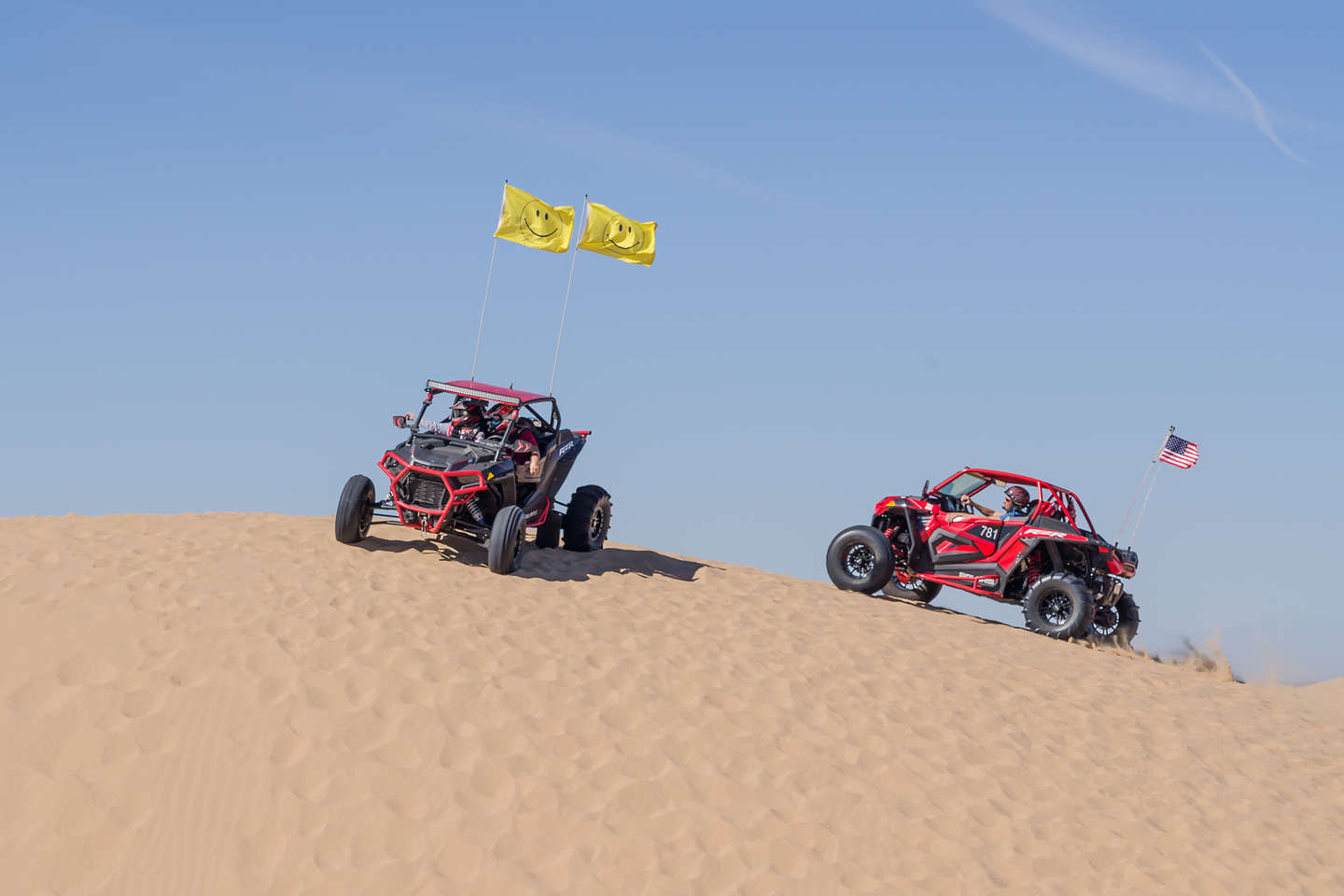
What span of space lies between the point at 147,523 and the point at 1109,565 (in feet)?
41.2

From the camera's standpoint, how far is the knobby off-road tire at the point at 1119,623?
51.1 ft

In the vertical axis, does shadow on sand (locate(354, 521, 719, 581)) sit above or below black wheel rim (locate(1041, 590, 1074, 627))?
below

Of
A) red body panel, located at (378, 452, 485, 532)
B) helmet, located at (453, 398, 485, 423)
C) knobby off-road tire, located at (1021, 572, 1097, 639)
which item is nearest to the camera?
red body panel, located at (378, 452, 485, 532)

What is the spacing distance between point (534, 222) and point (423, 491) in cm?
635

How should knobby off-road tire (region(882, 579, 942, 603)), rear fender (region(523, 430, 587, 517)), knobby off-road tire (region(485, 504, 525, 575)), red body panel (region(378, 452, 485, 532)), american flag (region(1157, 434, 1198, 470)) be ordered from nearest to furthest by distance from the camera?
knobby off-road tire (region(485, 504, 525, 575))
red body panel (region(378, 452, 485, 532))
rear fender (region(523, 430, 587, 517))
knobby off-road tire (region(882, 579, 942, 603))
american flag (region(1157, 434, 1198, 470))

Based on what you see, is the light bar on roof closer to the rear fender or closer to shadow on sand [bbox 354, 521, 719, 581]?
the rear fender

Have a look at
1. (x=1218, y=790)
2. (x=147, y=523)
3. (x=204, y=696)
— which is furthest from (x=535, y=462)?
(x=1218, y=790)

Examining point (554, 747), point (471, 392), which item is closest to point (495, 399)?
point (471, 392)

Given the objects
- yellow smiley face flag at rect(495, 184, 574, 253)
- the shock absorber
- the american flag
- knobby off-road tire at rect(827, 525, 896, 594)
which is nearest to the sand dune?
the shock absorber

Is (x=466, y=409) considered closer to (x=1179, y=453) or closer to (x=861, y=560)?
(x=861, y=560)

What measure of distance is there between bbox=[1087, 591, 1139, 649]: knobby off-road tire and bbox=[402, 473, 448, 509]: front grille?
9157 millimetres

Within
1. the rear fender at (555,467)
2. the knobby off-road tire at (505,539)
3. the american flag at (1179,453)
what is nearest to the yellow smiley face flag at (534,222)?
the rear fender at (555,467)

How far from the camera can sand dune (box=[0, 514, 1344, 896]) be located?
727 cm

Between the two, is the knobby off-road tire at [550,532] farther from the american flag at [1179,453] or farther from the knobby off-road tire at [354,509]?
the american flag at [1179,453]
